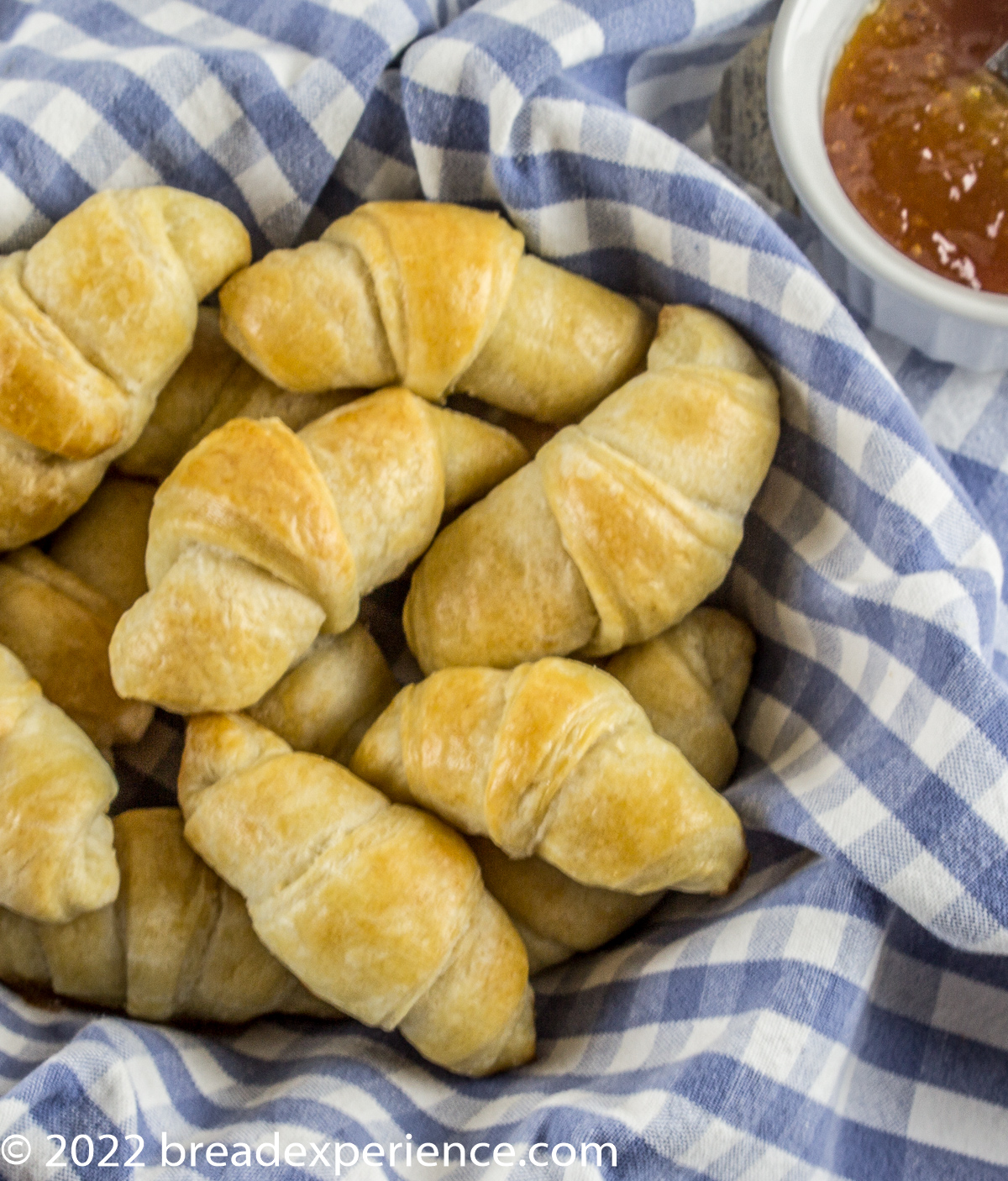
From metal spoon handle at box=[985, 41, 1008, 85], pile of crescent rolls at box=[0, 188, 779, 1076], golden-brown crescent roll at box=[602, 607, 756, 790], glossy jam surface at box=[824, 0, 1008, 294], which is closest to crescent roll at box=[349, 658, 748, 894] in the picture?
pile of crescent rolls at box=[0, 188, 779, 1076]

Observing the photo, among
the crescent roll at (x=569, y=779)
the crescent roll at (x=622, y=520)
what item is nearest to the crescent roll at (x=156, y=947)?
the crescent roll at (x=569, y=779)

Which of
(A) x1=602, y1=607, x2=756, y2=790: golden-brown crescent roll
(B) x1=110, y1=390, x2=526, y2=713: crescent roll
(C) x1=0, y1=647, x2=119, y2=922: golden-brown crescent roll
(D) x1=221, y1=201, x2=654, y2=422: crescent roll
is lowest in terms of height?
(A) x1=602, y1=607, x2=756, y2=790: golden-brown crescent roll

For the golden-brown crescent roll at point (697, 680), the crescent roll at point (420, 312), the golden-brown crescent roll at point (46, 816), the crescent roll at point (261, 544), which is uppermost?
the crescent roll at point (420, 312)

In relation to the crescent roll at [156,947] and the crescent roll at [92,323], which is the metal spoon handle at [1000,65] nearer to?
the crescent roll at [92,323]

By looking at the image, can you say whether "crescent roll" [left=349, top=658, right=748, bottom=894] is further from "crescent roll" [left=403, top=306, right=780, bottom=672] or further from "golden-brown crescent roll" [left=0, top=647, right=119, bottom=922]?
"golden-brown crescent roll" [left=0, top=647, right=119, bottom=922]

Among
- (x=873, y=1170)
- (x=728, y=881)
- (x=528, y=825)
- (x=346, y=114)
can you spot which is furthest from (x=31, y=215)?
(x=873, y=1170)

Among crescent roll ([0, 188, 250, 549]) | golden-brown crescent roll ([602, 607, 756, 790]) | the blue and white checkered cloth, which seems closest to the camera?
the blue and white checkered cloth

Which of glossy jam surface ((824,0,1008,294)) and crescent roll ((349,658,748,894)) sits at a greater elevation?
glossy jam surface ((824,0,1008,294))

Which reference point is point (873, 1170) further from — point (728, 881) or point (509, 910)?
point (509, 910)
